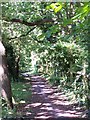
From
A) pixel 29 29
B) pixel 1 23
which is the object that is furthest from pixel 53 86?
pixel 1 23

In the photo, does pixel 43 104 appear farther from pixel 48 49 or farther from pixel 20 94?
pixel 48 49

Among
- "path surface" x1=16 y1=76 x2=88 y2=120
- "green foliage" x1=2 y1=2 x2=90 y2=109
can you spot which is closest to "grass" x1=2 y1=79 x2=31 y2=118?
"path surface" x1=16 y1=76 x2=88 y2=120

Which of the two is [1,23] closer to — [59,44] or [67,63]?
[59,44]

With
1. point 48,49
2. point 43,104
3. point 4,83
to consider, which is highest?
point 48,49

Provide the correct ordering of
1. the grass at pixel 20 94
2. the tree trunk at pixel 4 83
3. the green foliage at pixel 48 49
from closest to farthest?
the tree trunk at pixel 4 83 < the green foliage at pixel 48 49 < the grass at pixel 20 94

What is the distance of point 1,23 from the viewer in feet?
5.27

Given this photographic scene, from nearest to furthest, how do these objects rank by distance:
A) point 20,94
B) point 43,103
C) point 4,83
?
point 4,83 → point 43,103 → point 20,94

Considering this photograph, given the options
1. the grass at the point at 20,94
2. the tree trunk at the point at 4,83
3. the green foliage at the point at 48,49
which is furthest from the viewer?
the grass at the point at 20,94

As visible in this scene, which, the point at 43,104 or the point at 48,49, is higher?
the point at 48,49

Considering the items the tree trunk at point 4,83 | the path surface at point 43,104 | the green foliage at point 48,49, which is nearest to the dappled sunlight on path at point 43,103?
the path surface at point 43,104

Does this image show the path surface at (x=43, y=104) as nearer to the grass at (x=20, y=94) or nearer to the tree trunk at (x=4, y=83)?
the grass at (x=20, y=94)

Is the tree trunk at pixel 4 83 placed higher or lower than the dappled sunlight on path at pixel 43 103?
higher

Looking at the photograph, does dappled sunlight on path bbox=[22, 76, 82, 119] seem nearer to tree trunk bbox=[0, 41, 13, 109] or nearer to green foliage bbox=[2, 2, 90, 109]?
green foliage bbox=[2, 2, 90, 109]

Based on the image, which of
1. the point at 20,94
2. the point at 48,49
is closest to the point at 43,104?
the point at 20,94
